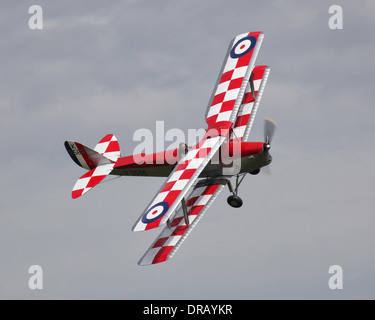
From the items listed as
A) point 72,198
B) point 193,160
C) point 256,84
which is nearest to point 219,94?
point 256,84

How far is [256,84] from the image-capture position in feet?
107

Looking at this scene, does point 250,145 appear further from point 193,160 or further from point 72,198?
point 72,198

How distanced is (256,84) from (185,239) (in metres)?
7.40

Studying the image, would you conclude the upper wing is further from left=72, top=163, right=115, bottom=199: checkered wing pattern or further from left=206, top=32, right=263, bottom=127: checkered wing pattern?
left=72, top=163, right=115, bottom=199: checkered wing pattern

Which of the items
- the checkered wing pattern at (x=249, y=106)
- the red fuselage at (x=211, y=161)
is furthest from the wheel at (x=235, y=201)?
the checkered wing pattern at (x=249, y=106)

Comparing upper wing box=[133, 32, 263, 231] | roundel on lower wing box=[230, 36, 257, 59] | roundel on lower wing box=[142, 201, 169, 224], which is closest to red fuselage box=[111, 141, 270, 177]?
upper wing box=[133, 32, 263, 231]

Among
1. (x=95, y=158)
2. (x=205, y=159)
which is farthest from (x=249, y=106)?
(x=95, y=158)

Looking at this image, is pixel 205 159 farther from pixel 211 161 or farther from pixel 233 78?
pixel 233 78

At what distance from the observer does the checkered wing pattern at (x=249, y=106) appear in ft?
101

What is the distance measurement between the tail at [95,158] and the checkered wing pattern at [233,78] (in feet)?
12.0

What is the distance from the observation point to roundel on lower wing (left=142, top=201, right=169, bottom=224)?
82.6ft

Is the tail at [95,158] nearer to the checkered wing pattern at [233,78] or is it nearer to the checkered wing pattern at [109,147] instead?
the checkered wing pattern at [109,147]

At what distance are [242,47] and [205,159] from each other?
261 inches

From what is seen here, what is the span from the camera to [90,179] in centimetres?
3022
